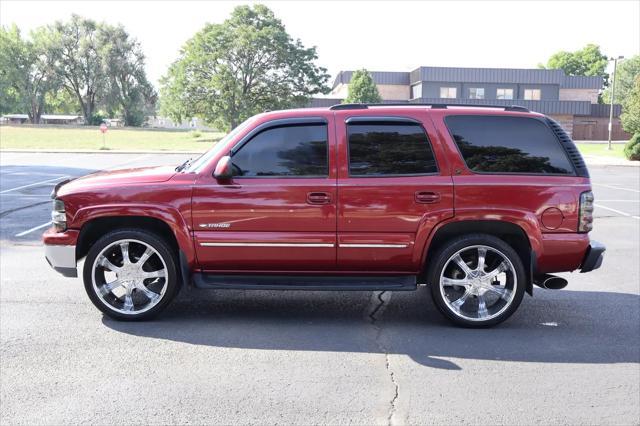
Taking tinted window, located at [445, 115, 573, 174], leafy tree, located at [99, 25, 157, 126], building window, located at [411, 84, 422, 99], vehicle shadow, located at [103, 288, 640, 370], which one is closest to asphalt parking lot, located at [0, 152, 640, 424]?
vehicle shadow, located at [103, 288, 640, 370]

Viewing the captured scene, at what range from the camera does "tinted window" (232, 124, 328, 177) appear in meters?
5.33

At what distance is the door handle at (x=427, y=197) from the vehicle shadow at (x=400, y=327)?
111 centimetres

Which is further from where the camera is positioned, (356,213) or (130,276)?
(130,276)

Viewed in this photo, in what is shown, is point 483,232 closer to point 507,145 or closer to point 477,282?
point 477,282

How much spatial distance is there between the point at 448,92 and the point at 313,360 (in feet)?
216

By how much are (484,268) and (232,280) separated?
2186 millimetres

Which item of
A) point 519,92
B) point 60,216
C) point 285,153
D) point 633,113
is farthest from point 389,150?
point 519,92

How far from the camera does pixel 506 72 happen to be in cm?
6694

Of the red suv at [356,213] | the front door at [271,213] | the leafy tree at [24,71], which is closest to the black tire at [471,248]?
the red suv at [356,213]

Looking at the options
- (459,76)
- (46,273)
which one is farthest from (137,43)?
(46,273)

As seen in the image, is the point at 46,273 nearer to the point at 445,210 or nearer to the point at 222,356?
the point at 222,356

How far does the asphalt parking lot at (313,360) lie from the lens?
12.4 ft

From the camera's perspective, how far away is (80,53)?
9388 centimetres

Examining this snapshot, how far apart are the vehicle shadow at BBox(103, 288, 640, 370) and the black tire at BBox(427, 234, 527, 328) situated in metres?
0.10
